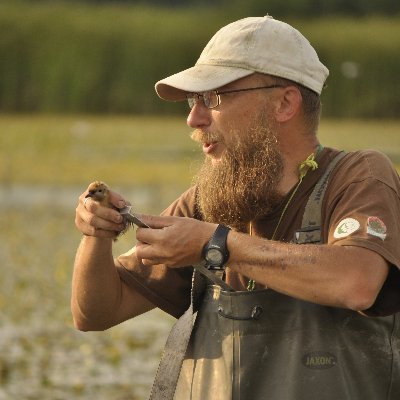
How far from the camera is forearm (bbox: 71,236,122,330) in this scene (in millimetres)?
3777

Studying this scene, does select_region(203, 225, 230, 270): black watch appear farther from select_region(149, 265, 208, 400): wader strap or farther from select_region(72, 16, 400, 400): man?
select_region(149, 265, 208, 400): wader strap

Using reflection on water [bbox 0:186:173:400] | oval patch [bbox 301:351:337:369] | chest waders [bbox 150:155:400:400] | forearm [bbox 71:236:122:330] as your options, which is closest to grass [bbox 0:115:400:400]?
reflection on water [bbox 0:186:173:400]

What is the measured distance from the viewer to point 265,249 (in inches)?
134

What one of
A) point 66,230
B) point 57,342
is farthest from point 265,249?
point 66,230

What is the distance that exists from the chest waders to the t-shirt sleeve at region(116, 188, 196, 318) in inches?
A: 13.0

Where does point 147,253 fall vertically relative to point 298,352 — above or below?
above

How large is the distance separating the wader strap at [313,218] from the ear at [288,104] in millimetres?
258

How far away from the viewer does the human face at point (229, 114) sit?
3.73 meters

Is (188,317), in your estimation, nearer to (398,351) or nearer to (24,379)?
(398,351)

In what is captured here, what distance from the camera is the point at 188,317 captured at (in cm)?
364

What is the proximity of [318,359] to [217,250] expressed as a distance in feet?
1.17

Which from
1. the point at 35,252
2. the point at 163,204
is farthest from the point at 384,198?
the point at 163,204

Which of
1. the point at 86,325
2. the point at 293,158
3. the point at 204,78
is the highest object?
the point at 204,78

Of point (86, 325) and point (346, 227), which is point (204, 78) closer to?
point (346, 227)
